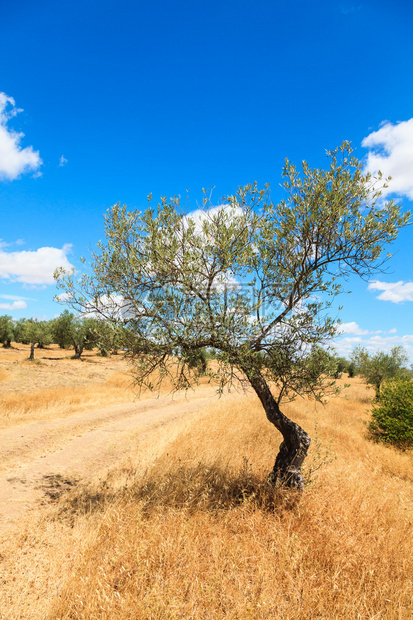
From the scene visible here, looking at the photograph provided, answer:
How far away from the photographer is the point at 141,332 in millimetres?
8539

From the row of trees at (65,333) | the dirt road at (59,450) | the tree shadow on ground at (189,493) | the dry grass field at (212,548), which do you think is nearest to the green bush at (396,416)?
the dry grass field at (212,548)

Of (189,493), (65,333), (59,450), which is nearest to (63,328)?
(65,333)

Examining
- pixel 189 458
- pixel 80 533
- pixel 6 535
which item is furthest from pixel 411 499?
pixel 6 535

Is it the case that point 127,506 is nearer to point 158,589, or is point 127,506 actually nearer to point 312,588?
point 158,589

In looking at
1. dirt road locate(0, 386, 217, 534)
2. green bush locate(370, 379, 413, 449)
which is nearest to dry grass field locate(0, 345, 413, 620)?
dirt road locate(0, 386, 217, 534)

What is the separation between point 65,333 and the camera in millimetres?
66875

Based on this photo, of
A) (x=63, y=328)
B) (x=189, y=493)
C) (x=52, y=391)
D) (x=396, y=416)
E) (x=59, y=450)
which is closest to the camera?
(x=189, y=493)

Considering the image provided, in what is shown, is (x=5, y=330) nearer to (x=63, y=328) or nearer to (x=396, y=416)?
(x=63, y=328)

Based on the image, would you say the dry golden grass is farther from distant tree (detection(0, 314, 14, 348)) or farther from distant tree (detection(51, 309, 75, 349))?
distant tree (detection(0, 314, 14, 348))

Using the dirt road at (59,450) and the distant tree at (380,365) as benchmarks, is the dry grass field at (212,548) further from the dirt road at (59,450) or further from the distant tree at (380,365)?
the distant tree at (380,365)

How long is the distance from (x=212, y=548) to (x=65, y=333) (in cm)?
6895

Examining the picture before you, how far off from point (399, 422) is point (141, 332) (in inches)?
704

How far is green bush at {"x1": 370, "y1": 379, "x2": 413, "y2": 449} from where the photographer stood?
17.5 meters

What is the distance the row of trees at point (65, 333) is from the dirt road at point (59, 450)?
527cm
